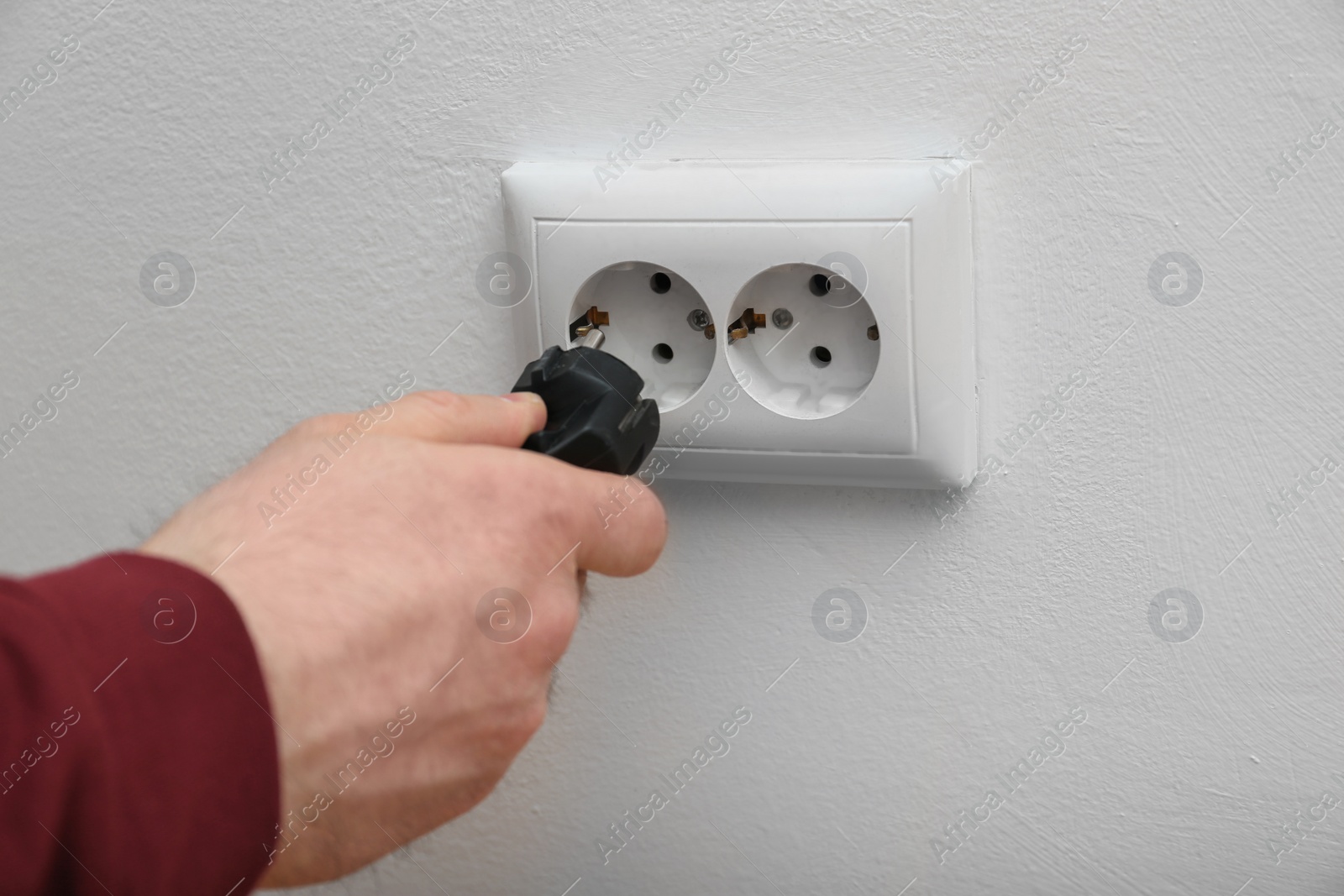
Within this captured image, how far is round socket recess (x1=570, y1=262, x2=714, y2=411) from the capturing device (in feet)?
1.21

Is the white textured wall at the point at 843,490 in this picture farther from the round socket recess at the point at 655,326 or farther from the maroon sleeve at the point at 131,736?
the maroon sleeve at the point at 131,736

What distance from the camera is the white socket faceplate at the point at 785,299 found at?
331 mm

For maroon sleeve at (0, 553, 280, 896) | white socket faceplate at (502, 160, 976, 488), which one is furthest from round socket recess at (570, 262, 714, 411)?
maroon sleeve at (0, 553, 280, 896)

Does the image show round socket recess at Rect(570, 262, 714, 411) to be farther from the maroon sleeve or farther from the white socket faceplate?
the maroon sleeve

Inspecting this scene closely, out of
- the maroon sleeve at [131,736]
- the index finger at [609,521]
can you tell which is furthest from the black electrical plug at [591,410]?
the maroon sleeve at [131,736]

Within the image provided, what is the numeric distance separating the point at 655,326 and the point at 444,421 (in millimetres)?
100

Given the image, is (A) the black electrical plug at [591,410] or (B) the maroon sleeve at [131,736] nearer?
(B) the maroon sleeve at [131,736]

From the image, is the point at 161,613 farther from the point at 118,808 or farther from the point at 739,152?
the point at 739,152

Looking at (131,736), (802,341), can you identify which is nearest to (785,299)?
(802,341)

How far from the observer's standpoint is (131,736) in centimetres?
20

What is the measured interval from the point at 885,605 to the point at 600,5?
24 cm

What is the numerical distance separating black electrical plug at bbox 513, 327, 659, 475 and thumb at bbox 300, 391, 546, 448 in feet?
0.04

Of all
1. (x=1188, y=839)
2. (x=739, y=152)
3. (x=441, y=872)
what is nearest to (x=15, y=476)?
(x=441, y=872)

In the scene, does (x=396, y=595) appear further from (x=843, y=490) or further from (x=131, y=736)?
(x=843, y=490)
